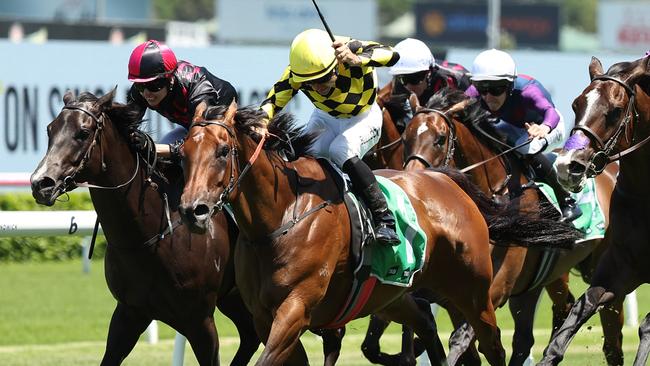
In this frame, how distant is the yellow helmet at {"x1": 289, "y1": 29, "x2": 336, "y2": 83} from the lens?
19.5 ft

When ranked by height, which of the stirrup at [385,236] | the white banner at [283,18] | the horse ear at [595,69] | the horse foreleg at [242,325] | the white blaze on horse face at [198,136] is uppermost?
the white blaze on horse face at [198,136]

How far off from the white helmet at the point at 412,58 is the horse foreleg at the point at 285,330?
2.87 m

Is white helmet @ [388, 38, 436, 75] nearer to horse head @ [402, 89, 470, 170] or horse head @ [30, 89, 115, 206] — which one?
horse head @ [402, 89, 470, 170]

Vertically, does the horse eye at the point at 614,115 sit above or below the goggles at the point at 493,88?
above

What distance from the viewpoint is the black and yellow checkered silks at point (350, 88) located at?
20.1ft

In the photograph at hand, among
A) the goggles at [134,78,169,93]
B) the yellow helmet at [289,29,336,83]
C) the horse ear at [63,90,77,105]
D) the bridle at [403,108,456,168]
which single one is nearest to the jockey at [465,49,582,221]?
the bridle at [403,108,456,168]

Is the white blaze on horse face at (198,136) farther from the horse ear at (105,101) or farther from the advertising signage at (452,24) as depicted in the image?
the advertising signage at (452,24)

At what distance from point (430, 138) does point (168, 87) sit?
1.70m

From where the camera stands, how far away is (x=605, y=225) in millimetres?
8312

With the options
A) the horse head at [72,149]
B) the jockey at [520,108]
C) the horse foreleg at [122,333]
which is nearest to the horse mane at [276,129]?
the horse head at [72,149]

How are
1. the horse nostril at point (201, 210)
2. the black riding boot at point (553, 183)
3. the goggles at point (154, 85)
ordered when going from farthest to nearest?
the black riding boot at point (553, 183) < the goggles at point (154, 85) < the horse nostril at point (201, 210)

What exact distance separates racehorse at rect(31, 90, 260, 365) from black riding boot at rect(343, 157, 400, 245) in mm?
889

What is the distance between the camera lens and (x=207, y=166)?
5.29 m

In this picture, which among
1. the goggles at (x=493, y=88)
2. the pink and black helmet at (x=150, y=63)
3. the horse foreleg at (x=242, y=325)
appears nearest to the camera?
the pink and black helmet at (x=150, y=63)
